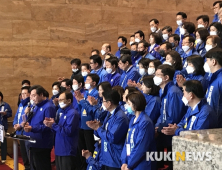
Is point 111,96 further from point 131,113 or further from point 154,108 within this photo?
point 154,108

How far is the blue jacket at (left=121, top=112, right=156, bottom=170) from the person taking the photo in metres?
4.35

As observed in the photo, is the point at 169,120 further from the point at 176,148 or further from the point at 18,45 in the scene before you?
the point at 18,45

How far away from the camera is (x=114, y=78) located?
7.85 meters

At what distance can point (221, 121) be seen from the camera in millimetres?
4672

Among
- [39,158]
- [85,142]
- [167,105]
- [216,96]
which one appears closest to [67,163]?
[39,158]

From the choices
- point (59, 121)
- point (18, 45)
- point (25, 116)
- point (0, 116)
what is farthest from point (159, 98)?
point (18, 45)

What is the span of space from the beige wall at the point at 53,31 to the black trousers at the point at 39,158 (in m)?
4.46

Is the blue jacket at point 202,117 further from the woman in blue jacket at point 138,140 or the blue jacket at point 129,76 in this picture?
the blue jacket at point 129,76

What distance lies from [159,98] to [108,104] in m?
0.86

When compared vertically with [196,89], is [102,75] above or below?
above

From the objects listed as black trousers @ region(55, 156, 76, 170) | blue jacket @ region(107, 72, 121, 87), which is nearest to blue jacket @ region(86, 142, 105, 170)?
black trousers @ region(55, 156, 76, 170)

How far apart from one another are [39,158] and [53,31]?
19.0ft

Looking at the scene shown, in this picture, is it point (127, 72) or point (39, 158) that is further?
point (127, 72)

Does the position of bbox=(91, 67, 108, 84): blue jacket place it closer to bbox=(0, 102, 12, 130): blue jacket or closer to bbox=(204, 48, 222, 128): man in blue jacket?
bbox=(0, 102, 12, 130): blue jacket
